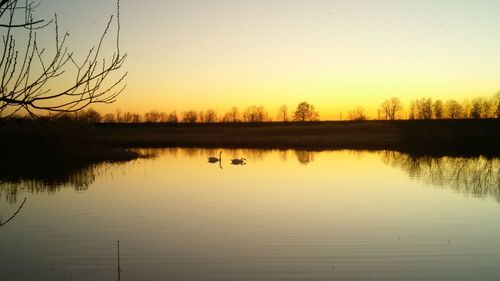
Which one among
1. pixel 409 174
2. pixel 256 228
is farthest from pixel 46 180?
pixel 409 174

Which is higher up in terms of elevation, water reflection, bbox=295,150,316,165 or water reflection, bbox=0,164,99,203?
water reflection, bbox=295,150,316,165

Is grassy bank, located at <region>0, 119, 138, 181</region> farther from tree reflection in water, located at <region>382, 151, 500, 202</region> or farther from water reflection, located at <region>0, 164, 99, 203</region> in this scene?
tree reflection in water, located at <region>382, 151, 500, 202</region>

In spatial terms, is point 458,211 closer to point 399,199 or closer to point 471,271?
point 399,199

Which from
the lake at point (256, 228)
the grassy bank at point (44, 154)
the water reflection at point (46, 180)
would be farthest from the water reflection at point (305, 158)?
the water reflection at point (46, 180)

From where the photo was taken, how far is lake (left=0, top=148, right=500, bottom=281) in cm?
955

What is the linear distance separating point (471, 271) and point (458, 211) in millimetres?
6582

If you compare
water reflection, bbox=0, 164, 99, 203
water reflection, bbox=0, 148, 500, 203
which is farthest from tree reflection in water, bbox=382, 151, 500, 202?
water reflection, bbox=0, 164, 99, 203

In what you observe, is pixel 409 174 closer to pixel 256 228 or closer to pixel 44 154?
pixel 256 228

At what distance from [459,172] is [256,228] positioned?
17113 mm

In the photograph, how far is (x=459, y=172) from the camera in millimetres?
25859

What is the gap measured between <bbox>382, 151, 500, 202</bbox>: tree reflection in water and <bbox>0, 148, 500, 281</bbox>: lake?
14cm

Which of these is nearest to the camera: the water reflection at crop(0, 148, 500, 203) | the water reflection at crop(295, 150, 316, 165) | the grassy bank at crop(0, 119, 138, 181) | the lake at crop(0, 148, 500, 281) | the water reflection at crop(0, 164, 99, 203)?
the lake at crop(0, 148, 500, 281)

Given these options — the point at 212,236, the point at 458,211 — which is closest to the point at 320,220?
the point at 212,236

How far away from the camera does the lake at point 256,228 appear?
9547mm
